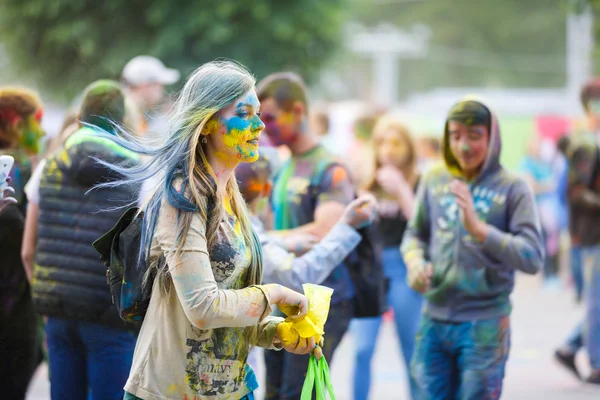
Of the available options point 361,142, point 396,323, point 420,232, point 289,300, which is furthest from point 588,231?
point 289,300

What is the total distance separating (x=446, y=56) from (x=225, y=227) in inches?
2093

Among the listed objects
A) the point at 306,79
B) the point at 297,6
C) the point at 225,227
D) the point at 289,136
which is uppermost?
the point at 297,6

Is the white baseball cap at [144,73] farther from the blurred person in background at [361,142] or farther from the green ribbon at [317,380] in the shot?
the green ribbon at [317,380]

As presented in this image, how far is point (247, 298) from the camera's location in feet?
10.7

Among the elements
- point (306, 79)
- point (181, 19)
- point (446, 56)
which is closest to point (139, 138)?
point (181, 19)

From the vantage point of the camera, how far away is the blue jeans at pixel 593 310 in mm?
7895

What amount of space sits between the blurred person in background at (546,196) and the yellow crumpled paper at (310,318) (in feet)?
36.8

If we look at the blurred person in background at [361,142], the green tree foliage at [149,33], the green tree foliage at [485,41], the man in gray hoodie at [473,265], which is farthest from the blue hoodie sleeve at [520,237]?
the green tree foliage at [485,41]

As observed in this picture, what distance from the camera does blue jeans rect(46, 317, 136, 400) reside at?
4.44 meters

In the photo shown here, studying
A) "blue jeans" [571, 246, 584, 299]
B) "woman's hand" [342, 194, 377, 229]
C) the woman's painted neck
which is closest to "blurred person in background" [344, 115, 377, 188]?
"blue jeans" [571, 246, 584, 299]

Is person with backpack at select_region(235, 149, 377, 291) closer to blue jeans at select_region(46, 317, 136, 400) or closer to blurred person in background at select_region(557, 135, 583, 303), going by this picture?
blue jeans at select_region(46, 317, 136, 400)

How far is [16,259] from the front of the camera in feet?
17.4

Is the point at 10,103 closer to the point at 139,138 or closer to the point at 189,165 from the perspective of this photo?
the point at 139,138

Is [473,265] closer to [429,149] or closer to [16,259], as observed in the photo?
[16,259]
